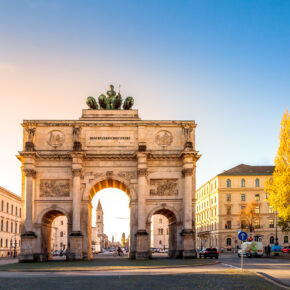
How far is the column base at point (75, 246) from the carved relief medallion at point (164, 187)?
7.99 metres

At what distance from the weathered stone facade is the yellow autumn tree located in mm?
7587

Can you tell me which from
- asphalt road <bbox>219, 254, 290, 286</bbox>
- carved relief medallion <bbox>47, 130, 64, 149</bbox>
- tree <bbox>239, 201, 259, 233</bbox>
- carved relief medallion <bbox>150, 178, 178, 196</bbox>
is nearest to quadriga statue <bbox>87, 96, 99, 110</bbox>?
carved relief medallion <bbox>47, 130, 64, 149</bbox>

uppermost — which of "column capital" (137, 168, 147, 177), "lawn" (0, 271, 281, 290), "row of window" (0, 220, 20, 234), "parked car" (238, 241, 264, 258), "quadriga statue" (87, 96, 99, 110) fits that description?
"quadriga statue" (87, 96, 99, 110)

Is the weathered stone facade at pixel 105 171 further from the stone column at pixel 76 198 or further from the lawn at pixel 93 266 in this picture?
the lawn at pixel 93 266

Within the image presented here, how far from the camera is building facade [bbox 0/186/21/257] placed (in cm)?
7112

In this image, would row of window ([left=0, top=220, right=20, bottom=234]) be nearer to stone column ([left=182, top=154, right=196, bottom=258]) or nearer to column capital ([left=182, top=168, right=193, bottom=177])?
stone column ([left=182, top=154, right=196, bottom=258])

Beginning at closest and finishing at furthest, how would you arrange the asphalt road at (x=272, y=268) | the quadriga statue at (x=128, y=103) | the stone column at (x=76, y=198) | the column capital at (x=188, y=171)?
the asphalt road at (x=272, y=268) < the stone column at (x=76, y=198) < the column capital at (x=188, y=171) < the quadriga statue at (x=128, y=103)

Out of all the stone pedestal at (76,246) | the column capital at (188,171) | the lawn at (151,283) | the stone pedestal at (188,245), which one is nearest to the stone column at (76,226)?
the stone pedestal at (76,246)

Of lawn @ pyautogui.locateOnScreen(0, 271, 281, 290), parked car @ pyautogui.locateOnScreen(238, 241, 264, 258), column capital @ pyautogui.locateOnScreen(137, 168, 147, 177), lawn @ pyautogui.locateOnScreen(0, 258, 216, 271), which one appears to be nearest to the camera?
lawn @ pyautogui.locateOnScreen(0, 271, 281, 290)

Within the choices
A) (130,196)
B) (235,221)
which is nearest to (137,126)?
(130,196)

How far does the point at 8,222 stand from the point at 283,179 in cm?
4842

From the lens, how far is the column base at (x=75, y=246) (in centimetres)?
4169

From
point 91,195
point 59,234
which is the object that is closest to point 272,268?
point 91,195

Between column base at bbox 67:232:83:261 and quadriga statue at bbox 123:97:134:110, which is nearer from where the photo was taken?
column base at bbox 67:232:83:261
